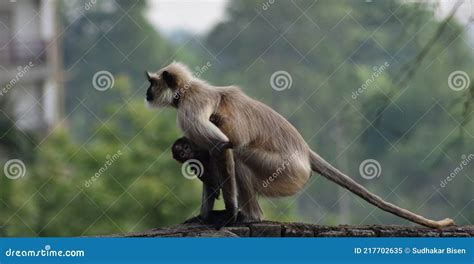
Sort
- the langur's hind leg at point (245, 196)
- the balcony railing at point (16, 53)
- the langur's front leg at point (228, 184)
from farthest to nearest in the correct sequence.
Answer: the balcony railing at point (16, 53)
the langur's hind leg at point (245, 196)
the langur's front leg at point (228, 184)

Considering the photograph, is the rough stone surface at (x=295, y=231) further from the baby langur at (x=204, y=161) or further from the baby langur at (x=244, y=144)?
the baby langur at (x=204, y=161)

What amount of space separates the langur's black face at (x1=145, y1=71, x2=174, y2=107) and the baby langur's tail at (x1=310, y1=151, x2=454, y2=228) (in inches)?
45.5

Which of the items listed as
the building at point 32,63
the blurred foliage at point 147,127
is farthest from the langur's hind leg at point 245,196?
the building at point 32,63

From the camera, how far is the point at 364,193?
22.7 ft

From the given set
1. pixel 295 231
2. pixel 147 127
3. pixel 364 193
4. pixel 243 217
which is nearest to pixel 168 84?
pixel 243 217

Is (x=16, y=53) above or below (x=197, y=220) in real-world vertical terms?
above

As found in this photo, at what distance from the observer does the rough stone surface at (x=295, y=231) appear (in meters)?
6.48

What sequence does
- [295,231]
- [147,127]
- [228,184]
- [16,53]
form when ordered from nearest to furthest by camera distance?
1. [295,231]
2. [228,184]
3. [147,127]
4. [16,53]

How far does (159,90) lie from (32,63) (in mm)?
7727

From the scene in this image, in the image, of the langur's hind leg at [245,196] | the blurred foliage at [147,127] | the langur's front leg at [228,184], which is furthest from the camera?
the blurred foliage at [147,127]

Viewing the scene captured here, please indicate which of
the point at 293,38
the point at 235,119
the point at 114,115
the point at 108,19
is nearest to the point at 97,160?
the point at 114,115

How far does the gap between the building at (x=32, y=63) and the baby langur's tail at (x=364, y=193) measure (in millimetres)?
8344

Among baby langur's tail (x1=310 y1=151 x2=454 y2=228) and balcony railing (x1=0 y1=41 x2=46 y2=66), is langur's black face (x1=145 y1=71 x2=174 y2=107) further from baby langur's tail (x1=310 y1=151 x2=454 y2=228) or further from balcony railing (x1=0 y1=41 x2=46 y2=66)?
balcony railing (x1=0 y1=41 x2=46 y2=66)

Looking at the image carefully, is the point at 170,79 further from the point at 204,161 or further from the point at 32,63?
the point at 32,63
